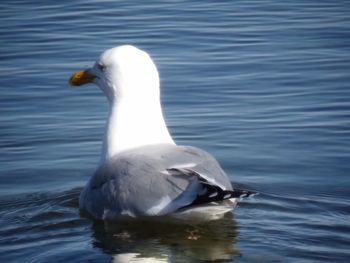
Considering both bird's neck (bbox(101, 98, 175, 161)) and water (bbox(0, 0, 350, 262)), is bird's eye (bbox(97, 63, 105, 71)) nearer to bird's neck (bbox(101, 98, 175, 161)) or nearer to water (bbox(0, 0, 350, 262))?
bird's neck (bbox(101, 98, 175, 161))

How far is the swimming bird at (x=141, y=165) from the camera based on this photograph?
6.76 metres

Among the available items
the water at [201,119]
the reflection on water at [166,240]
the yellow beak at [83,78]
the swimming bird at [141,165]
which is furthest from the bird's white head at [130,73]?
the reflection on water at [166,240]

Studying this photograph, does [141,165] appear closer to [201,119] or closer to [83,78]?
[83,78]

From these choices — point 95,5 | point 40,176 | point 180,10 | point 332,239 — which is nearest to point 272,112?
point 40,176

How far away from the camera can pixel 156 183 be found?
6.89 meters

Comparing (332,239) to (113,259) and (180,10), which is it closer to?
(113,259)

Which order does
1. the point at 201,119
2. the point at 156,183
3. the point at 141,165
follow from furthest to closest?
the point at 201,119, the point at 141,165, the point at 156,183

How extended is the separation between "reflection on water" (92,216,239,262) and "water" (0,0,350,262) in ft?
0.04

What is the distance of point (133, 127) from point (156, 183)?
3.46 ft

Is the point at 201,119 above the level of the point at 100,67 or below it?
below

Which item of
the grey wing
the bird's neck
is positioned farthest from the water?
the bird's neck

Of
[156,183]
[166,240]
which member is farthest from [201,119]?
[156,183]

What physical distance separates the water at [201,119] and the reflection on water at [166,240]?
0.5 inches

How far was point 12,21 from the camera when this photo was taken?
15273 millimetres
